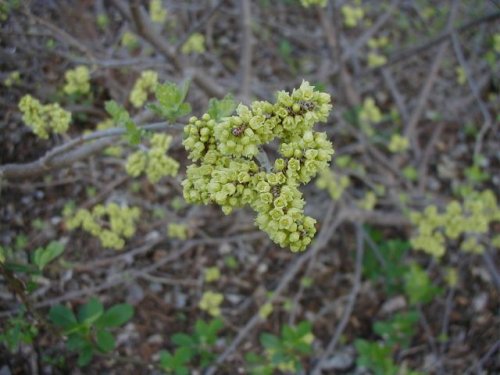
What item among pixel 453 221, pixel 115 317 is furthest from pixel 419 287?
pixel 115 317

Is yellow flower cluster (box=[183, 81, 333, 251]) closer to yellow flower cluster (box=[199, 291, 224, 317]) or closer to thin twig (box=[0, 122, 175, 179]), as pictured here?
thin twig (box=[0, 122, 175, 179])

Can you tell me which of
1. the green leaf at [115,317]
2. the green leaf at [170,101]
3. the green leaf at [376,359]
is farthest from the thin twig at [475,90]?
the green leaf at [115,317]

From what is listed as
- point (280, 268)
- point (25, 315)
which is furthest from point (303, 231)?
point (280, 268)

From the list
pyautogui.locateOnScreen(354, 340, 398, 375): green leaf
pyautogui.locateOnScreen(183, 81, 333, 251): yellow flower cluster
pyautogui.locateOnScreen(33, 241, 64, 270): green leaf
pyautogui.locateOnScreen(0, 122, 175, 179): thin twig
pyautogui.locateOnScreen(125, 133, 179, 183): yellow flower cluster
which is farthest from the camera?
pyautogui.locateOnScreen(354, 340, 398, 375): green leaf

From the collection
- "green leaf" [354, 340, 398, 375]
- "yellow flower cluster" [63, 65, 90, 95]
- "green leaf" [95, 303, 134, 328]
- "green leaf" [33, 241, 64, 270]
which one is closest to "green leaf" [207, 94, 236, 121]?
"green leaf" [33, 241, 64, 270]

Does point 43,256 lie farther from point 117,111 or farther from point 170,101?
point 170,101

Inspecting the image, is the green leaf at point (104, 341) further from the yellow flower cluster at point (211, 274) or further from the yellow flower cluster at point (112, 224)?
the yellow flower cluster at point (211, 274)
